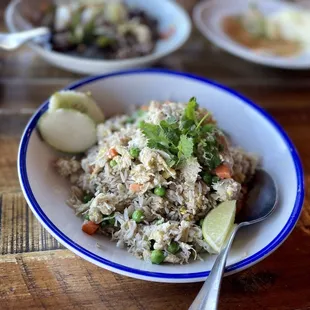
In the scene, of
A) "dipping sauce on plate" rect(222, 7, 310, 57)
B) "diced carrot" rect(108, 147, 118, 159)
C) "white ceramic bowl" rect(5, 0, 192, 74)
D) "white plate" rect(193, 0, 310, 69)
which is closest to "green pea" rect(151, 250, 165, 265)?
"diced carrot" rect(108, 147, 118, 159)

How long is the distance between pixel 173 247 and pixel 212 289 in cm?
30

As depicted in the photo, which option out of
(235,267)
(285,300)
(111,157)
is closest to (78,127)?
(111,157)

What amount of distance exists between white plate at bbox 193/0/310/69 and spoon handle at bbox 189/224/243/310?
2032 millimetres

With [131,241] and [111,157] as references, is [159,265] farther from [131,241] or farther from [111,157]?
[111,157]

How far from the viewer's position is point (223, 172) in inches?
89.2

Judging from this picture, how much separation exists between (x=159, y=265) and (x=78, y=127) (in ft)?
3.20

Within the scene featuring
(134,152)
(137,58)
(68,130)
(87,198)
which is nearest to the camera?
(134,152)

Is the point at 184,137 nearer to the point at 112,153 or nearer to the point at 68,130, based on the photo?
the point at 112,153

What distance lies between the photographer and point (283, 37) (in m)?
4.01

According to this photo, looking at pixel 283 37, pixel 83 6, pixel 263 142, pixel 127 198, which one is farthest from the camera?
pixel 283 37

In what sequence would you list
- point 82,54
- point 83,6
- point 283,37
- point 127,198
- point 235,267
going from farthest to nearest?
point 283,37 < point 83,6 < point 82,54 < point 127,198 < point 235,267

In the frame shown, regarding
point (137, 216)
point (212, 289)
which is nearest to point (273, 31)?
point (137, 216)

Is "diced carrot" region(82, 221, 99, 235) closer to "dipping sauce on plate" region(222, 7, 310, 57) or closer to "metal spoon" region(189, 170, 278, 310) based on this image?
"metal spoon" region(189, 170, 278, 310)

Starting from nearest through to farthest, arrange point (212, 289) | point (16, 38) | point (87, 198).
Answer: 1. point (212, 289)
2. point (87, 198)
3. point (16, 38)
